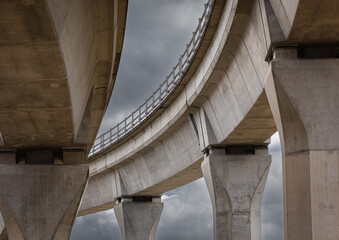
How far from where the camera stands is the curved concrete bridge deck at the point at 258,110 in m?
14.5

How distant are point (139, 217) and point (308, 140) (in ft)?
94.9

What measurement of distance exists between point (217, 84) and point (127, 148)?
1548 centimetres

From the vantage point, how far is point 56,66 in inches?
514

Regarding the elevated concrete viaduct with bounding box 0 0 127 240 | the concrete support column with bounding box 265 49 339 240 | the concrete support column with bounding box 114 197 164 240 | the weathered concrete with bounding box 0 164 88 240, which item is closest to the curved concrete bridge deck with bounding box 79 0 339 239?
the concrete support column with bounding box 265 49 339 240

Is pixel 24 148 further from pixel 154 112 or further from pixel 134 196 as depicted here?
pixel 134 196

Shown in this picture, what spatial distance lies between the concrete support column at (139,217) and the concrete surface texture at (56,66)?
19939 mm

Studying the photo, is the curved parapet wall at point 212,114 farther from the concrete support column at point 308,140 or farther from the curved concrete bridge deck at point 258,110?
the concrete support column at point 308,140

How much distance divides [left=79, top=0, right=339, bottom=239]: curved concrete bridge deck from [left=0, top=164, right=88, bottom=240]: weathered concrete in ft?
19.3

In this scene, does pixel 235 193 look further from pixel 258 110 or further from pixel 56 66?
pixel 56 66

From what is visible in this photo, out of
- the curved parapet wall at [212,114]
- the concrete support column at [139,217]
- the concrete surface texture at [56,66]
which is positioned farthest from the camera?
the concrete support column at [139,217]

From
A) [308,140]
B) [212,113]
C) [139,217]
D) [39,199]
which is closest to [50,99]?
[308,140]

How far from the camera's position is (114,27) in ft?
49.2

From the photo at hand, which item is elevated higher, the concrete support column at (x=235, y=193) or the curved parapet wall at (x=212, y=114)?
the curved parapet wall at (x=212, y=114)

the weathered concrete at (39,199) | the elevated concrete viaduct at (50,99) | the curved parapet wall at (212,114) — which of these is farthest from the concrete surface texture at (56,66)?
the curved parapet wall at (212,114)
